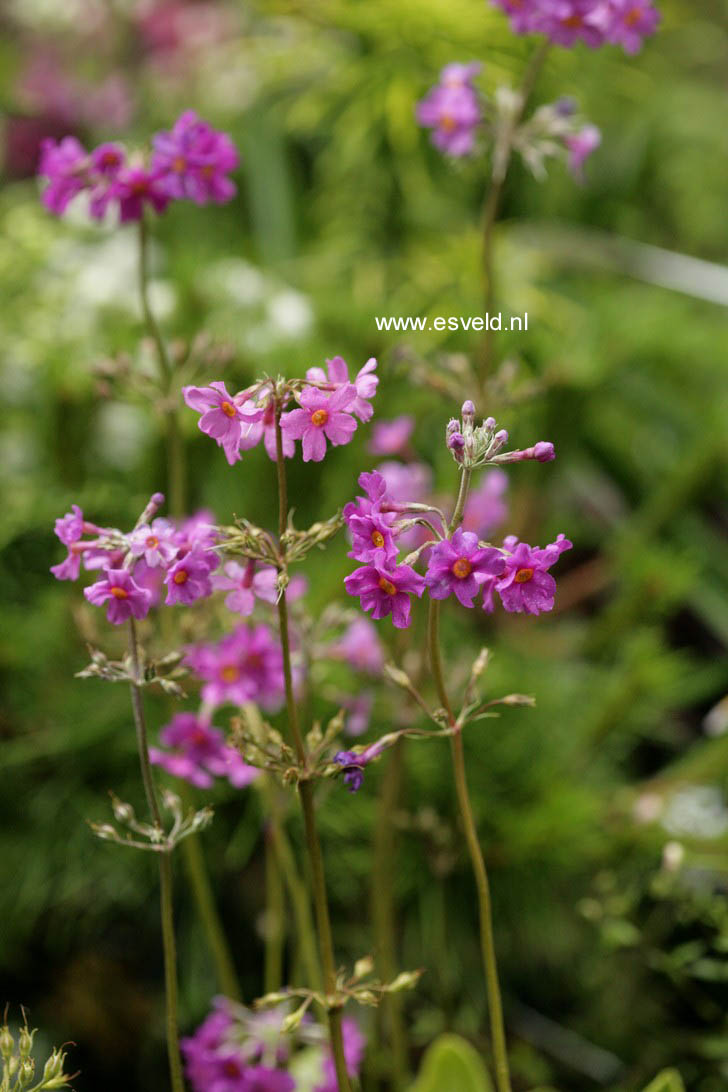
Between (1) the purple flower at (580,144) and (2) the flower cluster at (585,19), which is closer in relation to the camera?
(2) the flower cluster at (585,19)

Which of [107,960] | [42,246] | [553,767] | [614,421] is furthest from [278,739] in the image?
[614,421]

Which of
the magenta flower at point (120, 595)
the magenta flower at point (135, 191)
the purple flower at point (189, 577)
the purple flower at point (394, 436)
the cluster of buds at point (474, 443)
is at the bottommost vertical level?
the purple flower at point (394, 436)

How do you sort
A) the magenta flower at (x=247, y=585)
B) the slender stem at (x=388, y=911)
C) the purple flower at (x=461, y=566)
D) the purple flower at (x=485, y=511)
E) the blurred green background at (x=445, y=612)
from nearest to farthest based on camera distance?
1. the purple flower at (x=461, y=566)
2. the magenta flower at (x=247, y=585)
3. the slender stem at (x=388, y=911)
4. the purple flower at (x=485, y=511)
5. the blurred green background at (x=445, y=612)

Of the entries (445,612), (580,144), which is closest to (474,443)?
(580,144)

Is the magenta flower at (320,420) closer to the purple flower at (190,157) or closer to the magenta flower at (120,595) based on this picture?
the magenta flower at (120,595)

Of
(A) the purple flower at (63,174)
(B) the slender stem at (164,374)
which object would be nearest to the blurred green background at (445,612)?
(B) the slender stem at (164,374)

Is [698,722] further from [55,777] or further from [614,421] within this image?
[55,777]
